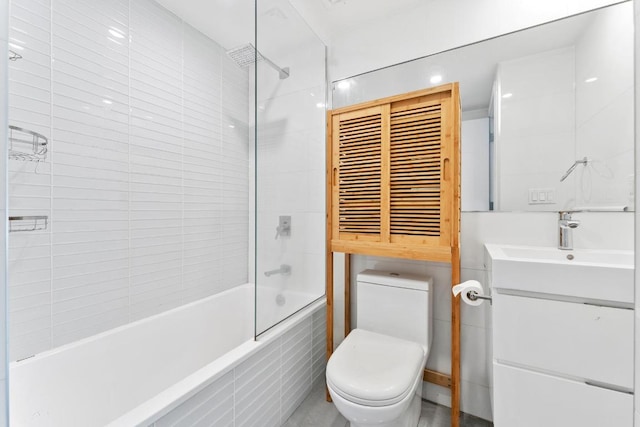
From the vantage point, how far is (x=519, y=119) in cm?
140

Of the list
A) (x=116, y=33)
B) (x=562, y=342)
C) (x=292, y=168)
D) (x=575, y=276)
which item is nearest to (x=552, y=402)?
(x=562, y=342)

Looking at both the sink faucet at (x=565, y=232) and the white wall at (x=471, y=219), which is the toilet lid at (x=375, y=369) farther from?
the sink faucet at (x=565, y=232)

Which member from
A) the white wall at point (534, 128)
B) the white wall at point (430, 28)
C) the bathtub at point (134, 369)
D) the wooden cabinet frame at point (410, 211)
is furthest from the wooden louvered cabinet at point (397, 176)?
the bathtub at point (134, 369)

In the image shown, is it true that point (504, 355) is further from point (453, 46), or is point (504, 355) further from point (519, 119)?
point (453, 46)

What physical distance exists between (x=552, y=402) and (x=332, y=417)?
3.43 ft

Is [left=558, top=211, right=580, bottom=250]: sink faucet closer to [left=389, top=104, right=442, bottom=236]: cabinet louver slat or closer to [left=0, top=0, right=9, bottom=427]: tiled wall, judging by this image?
[left=389, top=104, right=442, bottom=236]: cabinet louver slat

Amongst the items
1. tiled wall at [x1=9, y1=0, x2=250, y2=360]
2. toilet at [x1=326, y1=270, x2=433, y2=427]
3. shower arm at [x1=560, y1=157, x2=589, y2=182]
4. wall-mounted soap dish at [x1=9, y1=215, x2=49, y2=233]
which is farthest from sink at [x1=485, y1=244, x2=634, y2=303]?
wall-mounted soap dish at [x1=9, y1=215, x2=49, y2=233]

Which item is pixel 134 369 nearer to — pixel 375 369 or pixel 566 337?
pixel 375 369

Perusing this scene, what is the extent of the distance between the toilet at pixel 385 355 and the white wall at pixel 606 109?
2.98 ft

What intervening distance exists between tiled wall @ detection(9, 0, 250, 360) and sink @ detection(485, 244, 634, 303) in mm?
1861

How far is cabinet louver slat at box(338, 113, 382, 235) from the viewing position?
1593mm

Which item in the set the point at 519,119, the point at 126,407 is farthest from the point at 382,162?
the point at 126,407

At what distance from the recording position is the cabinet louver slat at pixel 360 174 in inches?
62.7

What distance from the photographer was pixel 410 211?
1498 mm
